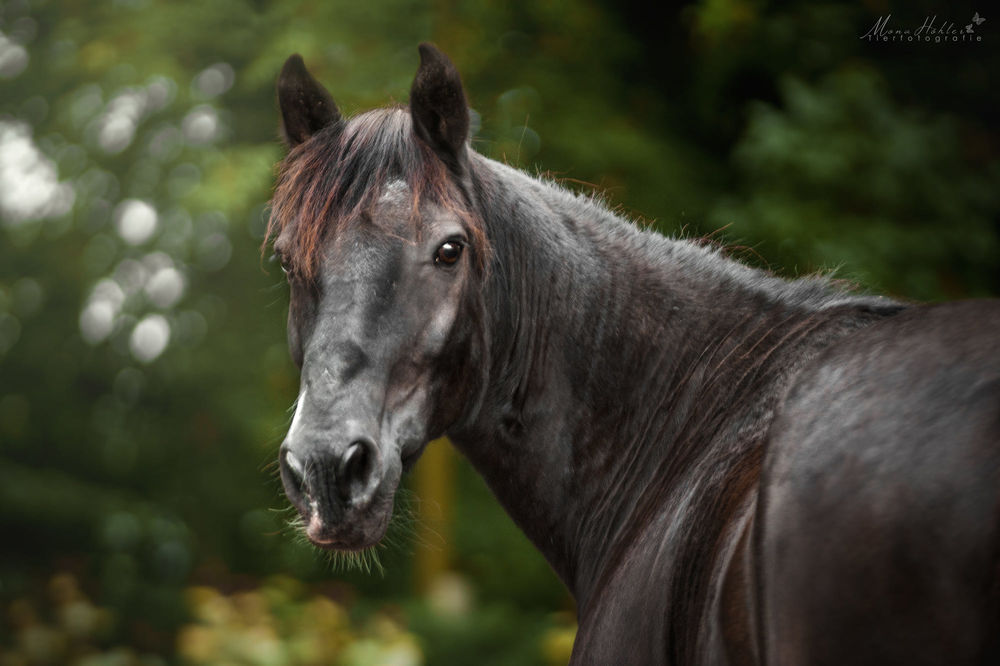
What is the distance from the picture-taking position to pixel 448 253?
2.40 metres

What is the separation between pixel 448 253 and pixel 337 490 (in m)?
0.70

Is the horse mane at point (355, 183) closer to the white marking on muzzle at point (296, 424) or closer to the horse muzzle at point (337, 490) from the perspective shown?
the white marking on muzzle at point (296, 424)

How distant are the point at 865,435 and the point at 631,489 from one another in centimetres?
113

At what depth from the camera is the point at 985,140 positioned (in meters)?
5.89

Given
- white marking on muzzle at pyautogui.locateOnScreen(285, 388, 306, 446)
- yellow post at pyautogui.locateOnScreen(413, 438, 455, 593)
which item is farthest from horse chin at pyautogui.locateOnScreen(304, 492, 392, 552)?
yellow post at pyautogui.locateOnScreen(413, 438, 455, 593)

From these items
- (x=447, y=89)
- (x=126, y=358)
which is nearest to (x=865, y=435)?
(x=447, y=89)

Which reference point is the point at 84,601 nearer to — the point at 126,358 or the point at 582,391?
the point at 126,358

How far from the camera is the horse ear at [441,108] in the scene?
2.48 m

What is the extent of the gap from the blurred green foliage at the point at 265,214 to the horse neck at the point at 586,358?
244cm

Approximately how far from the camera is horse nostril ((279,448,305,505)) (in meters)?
2.06

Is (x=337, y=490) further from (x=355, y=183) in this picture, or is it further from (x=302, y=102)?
(x=302, y=102)

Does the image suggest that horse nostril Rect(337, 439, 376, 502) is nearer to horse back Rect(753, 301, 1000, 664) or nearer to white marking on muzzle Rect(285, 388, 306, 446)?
white marking on muzzle Rect(285, 388, 306, 446)
